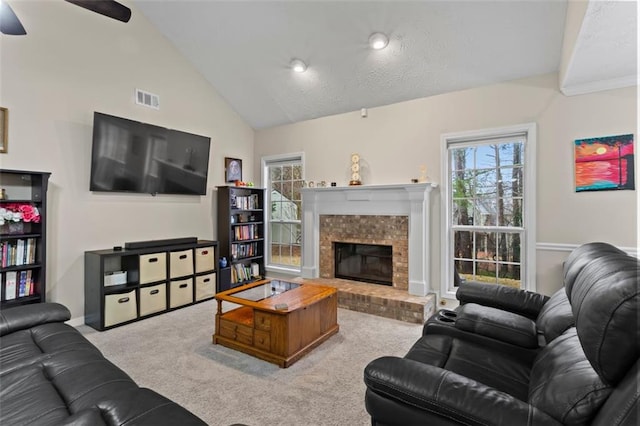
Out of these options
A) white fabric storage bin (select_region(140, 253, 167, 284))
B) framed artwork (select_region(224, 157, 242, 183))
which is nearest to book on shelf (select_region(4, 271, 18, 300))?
white fabric storage bin (select_region(140, 253, 167, 284))

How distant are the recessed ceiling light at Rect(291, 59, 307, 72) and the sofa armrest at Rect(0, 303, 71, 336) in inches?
140

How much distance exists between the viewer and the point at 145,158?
13.3 feet

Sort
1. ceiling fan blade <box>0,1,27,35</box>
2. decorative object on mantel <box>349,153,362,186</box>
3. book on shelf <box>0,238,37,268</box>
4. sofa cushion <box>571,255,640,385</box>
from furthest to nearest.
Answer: decorative object on mantel <box>349,153,362,186</box> < book on shelf <box>0,238,37,268</box> < ceiling fan blade <box>0,1,27,35</box> < sofa cushion <box>571,255,640,385</box>

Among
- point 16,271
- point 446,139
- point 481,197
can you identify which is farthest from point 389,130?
point 16,271

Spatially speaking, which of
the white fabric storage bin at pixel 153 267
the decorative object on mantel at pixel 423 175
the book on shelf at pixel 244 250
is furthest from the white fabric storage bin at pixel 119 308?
the decorative object on mantel at pixel 423 175

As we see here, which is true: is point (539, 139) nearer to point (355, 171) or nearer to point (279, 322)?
point (355, 171)

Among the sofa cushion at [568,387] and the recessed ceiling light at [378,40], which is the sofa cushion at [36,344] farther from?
the recessed ceiling light at [378,40]

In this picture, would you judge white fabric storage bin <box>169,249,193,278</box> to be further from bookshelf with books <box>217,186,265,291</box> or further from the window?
the window

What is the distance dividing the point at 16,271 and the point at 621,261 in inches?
174

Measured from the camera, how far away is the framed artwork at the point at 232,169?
5.23 m

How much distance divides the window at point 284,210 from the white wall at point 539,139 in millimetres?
877

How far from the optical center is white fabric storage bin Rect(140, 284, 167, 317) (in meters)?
3.72

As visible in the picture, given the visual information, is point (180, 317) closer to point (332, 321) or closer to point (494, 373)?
point (332, 321)

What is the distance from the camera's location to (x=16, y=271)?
3.02 m
